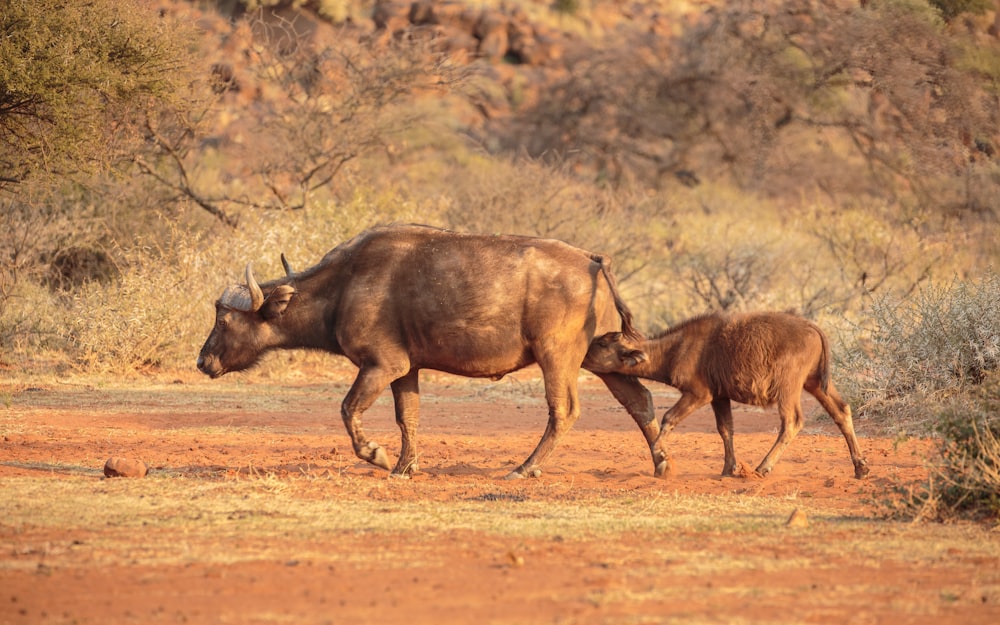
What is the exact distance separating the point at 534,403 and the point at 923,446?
528 cm

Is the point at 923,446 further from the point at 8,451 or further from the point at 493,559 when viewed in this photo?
the point at 8,451

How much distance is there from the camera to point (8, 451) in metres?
10.3

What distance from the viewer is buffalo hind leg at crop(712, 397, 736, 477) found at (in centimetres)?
999

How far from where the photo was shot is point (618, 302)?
32.6ft

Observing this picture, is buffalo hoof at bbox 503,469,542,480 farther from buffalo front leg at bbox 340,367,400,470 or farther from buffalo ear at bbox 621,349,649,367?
buffalo ear at bbox 621,349,649,367

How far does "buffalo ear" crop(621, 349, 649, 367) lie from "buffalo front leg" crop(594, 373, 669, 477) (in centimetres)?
22

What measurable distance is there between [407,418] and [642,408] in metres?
1.91

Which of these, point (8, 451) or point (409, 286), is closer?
point (409, 286)

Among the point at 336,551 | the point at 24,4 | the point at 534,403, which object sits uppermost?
the point at 24,4

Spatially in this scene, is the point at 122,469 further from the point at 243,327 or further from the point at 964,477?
the point at 964,477

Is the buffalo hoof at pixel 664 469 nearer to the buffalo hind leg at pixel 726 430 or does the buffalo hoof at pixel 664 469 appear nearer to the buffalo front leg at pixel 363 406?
the buffalo hind leg at pixel 726 430

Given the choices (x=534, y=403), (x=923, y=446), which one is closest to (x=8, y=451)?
(x=534, y=403)

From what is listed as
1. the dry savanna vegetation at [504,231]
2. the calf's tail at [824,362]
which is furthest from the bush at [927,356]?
the calf's tail at [824,362]

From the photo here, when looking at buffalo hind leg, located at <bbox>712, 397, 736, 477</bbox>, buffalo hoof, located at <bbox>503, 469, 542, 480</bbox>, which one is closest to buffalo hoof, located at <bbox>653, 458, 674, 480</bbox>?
buffalo hind leg, located at <bbox>712, 397, 736, 477</bbox>
